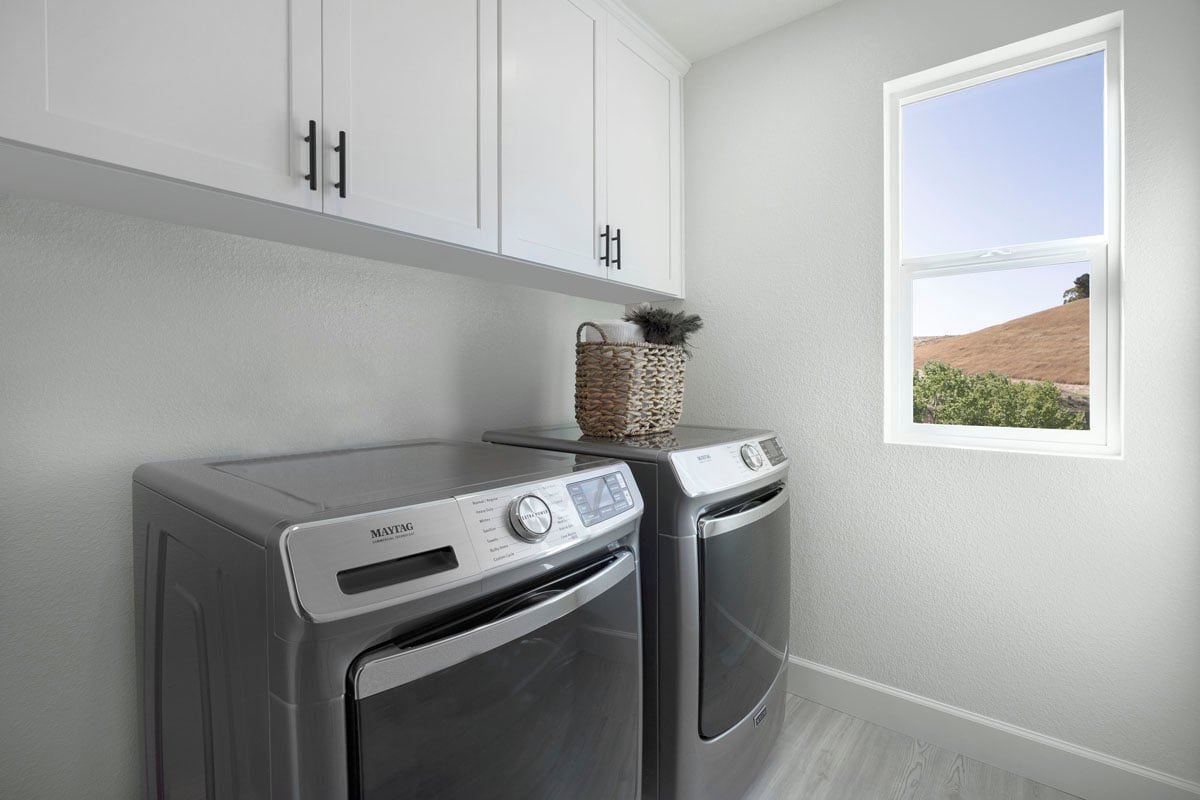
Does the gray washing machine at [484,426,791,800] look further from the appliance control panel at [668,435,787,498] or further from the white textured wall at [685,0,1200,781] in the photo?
the white textured wall at [685,0,1200,781]

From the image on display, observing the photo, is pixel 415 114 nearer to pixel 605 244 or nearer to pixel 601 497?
pixel 605 244

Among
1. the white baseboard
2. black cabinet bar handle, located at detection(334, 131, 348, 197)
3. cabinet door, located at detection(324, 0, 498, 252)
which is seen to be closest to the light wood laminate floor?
the white baseboard

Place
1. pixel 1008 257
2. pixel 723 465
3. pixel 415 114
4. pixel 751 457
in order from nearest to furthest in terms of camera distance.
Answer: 1. pixel 415 114
2. pixel 723 465
3. pixel 751 457
4. pixel 1008 257

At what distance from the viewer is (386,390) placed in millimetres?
1593

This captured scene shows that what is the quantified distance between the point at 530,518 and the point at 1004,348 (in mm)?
1705

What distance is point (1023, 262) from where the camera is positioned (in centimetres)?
174

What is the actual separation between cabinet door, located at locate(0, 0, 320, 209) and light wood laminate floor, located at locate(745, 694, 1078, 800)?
197cm

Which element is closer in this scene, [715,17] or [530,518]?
[530,518]

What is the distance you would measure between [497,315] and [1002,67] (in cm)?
180

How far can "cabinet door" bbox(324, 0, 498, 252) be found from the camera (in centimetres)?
113

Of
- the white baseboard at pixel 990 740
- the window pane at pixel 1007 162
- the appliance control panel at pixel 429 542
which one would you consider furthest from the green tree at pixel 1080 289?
the appliance control panel at pixel 429 542

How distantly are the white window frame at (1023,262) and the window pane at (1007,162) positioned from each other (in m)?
0.03

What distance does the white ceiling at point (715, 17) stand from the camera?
6.25 ft

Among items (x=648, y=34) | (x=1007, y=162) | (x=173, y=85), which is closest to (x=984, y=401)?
(x=1007, y=162)
